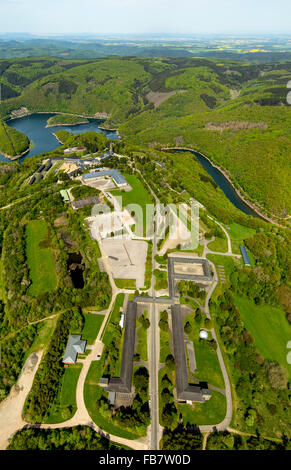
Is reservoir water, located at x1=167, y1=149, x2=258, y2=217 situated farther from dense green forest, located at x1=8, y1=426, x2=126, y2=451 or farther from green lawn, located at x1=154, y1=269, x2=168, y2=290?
dense green forest, located at x1=8, y1=426, x2=126, y2=451

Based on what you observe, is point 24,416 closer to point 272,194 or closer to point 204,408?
point 204,408

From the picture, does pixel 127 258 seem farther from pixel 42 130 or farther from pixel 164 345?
pixel 42 130

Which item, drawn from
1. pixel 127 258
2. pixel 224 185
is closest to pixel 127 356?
pixel 127 258

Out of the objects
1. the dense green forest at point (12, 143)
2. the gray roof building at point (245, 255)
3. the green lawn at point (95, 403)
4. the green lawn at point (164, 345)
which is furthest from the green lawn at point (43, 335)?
the dense green forest at point (12, 143)

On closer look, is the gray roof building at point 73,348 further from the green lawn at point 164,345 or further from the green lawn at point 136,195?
the green lawn at point 136,195

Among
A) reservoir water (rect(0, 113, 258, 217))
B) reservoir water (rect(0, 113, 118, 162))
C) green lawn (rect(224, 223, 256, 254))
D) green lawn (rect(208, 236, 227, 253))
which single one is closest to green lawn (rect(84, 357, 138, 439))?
green lawn (rect(208, 236, 227, 253))

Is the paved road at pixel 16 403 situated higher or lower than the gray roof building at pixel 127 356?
lower
